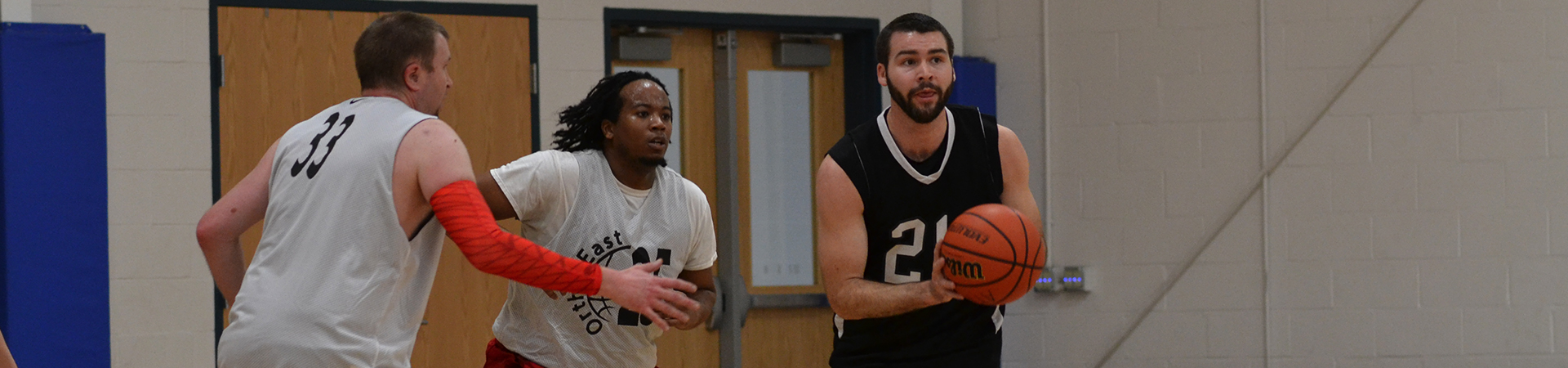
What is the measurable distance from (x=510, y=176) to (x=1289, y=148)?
10.9ft

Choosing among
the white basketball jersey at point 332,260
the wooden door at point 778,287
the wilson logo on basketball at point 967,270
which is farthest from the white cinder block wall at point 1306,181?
the white basketball jersey at point 332,260

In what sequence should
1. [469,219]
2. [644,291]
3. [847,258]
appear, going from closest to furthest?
[469,219] → [644,291] → [847,258]

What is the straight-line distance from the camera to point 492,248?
2.57 metres

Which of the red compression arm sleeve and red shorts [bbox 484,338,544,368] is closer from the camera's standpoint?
the red compression arm sleeve

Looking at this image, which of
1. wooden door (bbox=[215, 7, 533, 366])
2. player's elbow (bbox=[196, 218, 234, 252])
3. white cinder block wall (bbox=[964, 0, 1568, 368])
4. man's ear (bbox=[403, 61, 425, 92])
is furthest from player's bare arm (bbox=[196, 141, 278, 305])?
white cinder block wall (bbox=[964, 0, 1568, 368])

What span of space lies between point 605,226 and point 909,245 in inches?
31.1

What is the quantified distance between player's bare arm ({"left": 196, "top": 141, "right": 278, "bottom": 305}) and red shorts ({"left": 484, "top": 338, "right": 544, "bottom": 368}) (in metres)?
0.75

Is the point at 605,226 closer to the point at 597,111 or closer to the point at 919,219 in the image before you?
the point at 597,111

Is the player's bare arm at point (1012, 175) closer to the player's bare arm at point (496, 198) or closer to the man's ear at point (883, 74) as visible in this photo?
the man's ear at point (883, 74)

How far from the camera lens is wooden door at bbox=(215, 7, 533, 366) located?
204 inches

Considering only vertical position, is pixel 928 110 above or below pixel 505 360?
above

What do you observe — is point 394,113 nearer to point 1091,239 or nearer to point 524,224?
point 524,224

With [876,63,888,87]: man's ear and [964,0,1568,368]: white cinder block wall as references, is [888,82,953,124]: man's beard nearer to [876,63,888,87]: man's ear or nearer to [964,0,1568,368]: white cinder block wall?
[876,63,888,87]: man's ear

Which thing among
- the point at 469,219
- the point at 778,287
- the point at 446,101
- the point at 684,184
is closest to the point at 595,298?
the point at 684,184
